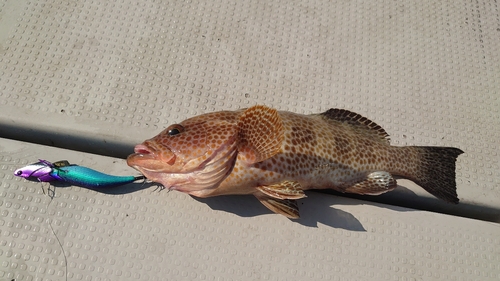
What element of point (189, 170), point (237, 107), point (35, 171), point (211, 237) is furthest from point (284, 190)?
point (35, 171)

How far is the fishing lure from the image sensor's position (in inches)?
106

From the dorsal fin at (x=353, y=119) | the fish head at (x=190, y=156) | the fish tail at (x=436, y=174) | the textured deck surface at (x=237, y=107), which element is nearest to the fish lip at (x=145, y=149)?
the fish head at (x=190, y=156)

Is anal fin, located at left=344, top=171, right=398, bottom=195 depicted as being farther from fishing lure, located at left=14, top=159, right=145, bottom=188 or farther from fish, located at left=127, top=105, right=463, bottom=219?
fishing lure, located at left=14, top=159, right=145, bottom=188

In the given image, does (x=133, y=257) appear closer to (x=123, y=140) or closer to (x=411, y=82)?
(x=123, y=140)

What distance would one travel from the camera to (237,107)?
3273 millimetres

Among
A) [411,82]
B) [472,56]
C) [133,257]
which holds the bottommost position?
[133,257]

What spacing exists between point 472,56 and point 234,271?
332 cm

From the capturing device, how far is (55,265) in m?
2.57

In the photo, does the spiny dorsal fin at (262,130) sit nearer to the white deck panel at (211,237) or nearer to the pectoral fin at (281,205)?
the pectoral fin at (281,205)

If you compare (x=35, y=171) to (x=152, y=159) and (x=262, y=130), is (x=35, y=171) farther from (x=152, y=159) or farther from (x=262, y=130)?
(x=262, y=130)

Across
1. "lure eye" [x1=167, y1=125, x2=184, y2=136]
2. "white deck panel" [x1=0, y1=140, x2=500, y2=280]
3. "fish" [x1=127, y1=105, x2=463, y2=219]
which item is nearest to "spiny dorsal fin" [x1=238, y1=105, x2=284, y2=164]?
"fish" [x1=127, y1=105, x2=463, y2=219]

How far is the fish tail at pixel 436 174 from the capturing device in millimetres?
2850

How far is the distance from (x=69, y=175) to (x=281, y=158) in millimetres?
1651

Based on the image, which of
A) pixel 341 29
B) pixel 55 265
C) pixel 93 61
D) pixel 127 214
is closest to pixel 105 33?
pixel 93 61
